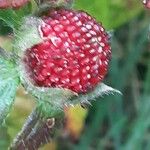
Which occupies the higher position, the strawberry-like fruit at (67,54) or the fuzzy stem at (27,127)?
the strawberry-like fruit at (67,54)

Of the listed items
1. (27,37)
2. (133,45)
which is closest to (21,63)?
(27,37)

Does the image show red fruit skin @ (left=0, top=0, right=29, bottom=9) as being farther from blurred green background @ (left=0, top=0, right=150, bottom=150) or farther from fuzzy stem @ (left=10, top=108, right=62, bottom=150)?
blurred green background @ (left=0, top=0, right=150, bottom=150)

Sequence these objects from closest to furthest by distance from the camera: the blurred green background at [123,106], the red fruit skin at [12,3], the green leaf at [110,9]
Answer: the red fruit skin at [12,3]
the green leaf at [110,9]
the blurred green background at [123,106]

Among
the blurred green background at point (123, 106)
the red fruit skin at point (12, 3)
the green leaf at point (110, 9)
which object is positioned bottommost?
the blurred green background at point (123, 106)

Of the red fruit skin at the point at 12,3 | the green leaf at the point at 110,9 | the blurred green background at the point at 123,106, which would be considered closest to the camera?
the red fruit skin at the point at 12,3

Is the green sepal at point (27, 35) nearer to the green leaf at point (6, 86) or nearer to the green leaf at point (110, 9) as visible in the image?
the green leaf at point (6, 86)

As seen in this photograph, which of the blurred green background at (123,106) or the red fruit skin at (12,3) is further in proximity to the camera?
the blurred green background at (123,106)

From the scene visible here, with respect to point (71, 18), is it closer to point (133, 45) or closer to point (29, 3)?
point (29, 3)

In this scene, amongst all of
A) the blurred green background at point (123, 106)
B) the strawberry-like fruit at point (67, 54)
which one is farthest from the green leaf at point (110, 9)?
the strawberry-like fruit at point (67, 54)
